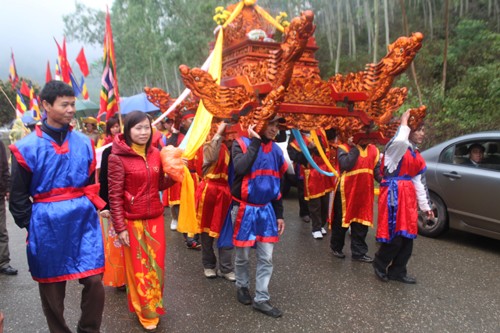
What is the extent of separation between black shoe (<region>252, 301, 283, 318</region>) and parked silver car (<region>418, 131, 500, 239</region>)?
297 cm

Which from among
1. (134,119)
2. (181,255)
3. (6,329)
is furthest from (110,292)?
(134,119)

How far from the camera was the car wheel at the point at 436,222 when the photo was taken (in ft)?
16.6

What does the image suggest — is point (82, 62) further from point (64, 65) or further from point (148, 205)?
point (148, 205)

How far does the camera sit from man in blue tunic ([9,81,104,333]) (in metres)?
2.30

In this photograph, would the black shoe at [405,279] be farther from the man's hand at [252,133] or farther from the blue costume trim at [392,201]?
the man's hand at [252,133]

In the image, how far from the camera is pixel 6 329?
304cm

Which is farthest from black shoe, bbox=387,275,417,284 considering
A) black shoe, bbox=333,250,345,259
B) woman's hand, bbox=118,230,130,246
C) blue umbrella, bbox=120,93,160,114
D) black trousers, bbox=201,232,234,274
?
blue umbrella, bbox=120,93,160,114

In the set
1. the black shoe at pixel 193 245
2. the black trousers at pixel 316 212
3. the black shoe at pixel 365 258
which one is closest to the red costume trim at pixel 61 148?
the black shoe at pixel 193 245

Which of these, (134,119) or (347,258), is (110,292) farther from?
(347,258)

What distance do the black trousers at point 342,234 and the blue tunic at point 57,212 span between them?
9.84ft

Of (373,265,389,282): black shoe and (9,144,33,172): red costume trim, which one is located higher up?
(9,144,33,172): red costume trim

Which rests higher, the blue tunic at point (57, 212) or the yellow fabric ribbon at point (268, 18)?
the yellow fabric ribbon at point (268, 18)

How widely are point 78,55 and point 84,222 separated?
3.88m

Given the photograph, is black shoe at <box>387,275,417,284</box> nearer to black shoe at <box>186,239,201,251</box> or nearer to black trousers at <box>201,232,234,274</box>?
black trousers at <box>201,232,234,274</box>
